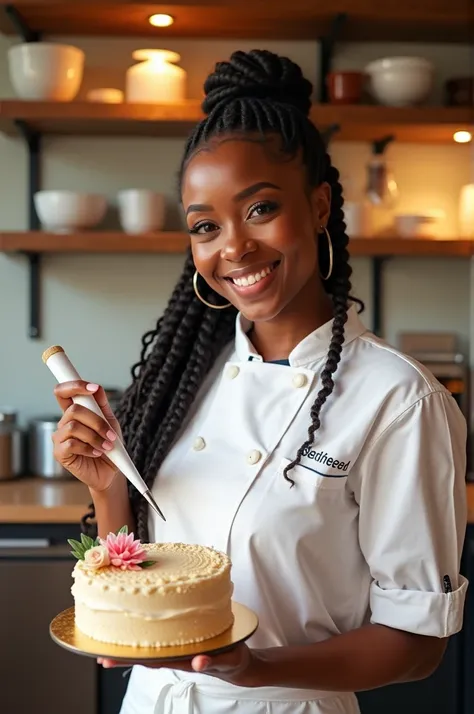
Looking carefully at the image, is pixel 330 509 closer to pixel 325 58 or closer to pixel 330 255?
pixel 330 255

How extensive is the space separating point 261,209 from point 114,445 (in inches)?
13.9

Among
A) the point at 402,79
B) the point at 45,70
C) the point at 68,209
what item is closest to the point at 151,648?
the point at 68,209

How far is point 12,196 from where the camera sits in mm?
2723

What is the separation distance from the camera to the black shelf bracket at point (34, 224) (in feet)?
8.79

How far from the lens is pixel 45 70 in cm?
244

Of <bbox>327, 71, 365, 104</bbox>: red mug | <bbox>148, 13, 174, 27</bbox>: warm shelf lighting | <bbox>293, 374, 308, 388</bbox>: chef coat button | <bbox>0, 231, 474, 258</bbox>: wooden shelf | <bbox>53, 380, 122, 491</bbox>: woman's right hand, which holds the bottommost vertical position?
<bbox>53, 380, 122, 491</bbox>: woman's right hand

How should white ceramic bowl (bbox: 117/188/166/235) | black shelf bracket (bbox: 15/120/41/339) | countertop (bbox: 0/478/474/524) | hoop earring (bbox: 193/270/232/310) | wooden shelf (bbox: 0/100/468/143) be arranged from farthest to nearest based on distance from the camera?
black shelf bracket (bbox: 15/120/41/339)
white ceramic bowl (bbox: 117/188/166/235)
wooden shelf (bbox: 0/100/468/143)
countertop (bbox: 0/478/474/524)
hoop earring (bbox: 193/270/232/310)

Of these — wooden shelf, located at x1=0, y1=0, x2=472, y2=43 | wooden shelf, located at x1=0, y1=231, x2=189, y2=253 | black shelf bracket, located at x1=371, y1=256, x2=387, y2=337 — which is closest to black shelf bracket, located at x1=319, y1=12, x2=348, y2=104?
wooden shelf, located at x1=0, y1=0, x2=472, y2=43

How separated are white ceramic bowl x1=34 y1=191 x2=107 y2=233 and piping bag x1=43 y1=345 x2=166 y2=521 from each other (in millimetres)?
1422

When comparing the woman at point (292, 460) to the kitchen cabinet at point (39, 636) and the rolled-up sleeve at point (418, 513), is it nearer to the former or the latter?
the rolled-up sleeve at point (418, 513)

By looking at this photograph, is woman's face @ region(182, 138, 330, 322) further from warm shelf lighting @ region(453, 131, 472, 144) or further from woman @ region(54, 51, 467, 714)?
warm shelf lighting @ region(453, 131, 472, 144)

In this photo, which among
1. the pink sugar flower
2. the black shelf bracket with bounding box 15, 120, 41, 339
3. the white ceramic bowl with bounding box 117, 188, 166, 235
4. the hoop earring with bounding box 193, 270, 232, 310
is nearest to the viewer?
the pink sugar flower

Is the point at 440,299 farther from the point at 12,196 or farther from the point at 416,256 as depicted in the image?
the point at 12,196

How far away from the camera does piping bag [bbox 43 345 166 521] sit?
43.4 inches
